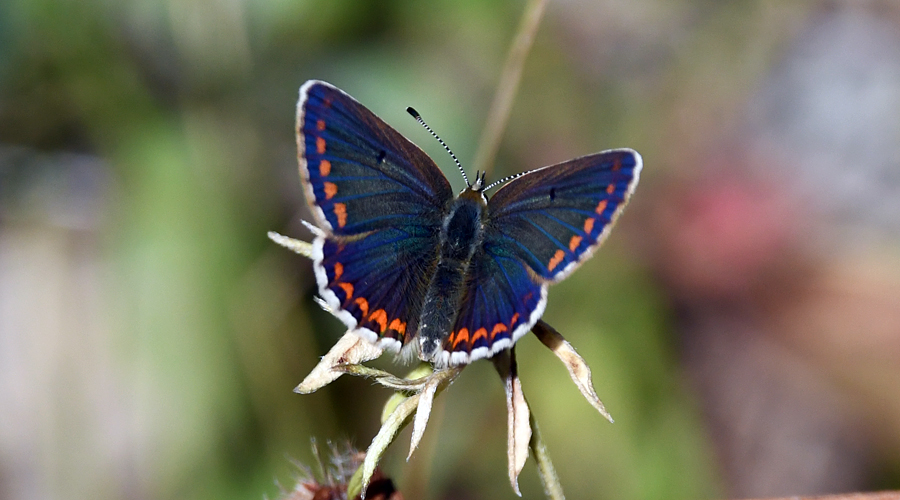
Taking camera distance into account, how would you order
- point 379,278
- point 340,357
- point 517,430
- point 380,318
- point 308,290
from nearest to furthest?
point 517,430 < point 340,357 < point 380,318 < point 379,278 < point 308,290

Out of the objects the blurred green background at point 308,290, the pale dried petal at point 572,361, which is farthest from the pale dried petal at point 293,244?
the blurred green background at point 308,290

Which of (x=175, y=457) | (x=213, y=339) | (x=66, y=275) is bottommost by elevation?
(x=175, y=457)

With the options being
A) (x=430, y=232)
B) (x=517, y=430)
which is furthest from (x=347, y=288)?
(x=517, y=430)

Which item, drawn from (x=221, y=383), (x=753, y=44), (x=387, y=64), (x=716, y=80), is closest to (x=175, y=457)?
(x=221, y=383)

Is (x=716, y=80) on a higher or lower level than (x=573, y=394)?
higher

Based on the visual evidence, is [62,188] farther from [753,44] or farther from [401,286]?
[753,44]

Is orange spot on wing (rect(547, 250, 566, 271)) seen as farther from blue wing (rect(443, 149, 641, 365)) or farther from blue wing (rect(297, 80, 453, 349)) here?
blue wing (rect(297, 80, 453, 349))

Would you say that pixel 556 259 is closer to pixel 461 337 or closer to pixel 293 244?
pixel 461 337
